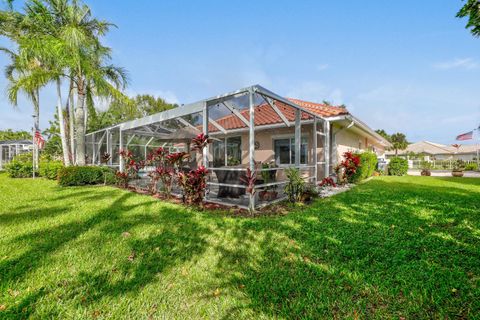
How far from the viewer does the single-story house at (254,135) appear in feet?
23.0

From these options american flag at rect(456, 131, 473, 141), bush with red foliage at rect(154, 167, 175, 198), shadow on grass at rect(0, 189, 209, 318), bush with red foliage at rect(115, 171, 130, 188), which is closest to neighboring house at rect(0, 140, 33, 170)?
bush with red foliage at rect(115, 171, 130, 188)

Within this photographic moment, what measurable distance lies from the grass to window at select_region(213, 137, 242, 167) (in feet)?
28.5

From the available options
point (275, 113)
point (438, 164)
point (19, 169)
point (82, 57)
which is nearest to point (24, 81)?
point (82, 57)

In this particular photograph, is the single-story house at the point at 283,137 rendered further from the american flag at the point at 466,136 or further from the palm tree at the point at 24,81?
the american flag at the point at 466,136

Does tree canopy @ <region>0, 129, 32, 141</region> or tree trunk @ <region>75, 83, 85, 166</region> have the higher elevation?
tree canopy @ <region>0, 129, 32, 141</region>

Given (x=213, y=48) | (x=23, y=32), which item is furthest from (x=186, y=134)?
(x=23, y=32)

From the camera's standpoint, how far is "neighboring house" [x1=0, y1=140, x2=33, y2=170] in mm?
25078

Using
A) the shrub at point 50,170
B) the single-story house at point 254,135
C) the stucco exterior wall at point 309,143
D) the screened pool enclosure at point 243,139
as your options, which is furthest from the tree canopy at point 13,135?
the stucco exterior wall at point 309,143

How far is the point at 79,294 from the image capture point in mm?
2318

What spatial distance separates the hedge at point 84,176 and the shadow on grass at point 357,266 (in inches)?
385

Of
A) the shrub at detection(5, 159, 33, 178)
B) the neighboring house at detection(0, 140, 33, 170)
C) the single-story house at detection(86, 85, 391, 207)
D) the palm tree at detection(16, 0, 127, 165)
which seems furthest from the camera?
the neighboring house at detection(0, 140, 33, 170)

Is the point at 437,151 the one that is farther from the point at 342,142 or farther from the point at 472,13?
the point at 472,13

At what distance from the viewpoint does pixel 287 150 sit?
11.5 m

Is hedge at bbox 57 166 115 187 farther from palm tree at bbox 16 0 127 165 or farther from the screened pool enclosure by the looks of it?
palm tree at bbox 16 0 127 165
